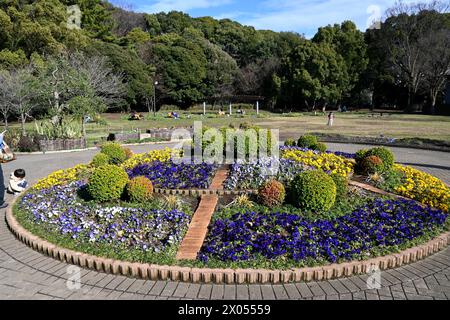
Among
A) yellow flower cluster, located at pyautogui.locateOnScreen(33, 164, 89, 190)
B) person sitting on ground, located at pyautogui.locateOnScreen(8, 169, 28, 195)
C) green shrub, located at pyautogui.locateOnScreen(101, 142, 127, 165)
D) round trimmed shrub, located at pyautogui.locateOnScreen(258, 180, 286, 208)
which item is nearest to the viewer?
round trimmed shrub, located at pyautogui.locateOnScreen(258, 180, 286, 208)

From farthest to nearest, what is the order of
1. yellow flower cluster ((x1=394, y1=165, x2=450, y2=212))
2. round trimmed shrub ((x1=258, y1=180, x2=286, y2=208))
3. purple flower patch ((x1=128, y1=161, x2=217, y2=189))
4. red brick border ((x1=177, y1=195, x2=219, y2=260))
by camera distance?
1. purple flower patch ((x1=128, y1=161, x2=217, y2=189))
2. yellow flower cluster ((x1=394, y1=165, x2=450, y2=212))
3. round trimmed shrub ((x1=258, y1=180, x2=286, y2=208))
4. red brick border ((x1=177, y1=195, x2=219, y2=260))

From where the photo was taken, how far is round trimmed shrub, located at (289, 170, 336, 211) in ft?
18.2

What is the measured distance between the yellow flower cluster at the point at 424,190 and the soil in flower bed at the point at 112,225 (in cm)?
391

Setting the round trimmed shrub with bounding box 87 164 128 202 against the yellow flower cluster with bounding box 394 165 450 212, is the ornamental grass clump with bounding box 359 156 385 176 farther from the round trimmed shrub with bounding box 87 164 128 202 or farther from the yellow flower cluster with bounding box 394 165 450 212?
the round trimmed shrub with bounding box 87 164 128 202

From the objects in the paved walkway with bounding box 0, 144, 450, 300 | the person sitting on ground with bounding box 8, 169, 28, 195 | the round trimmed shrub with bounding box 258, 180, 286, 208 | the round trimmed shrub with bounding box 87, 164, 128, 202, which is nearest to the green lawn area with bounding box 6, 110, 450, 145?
the person sitting on ground with bounding box 8, 169, 28, 195

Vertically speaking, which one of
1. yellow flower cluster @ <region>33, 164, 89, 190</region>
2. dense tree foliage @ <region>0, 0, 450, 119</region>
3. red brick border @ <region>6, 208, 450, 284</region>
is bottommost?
red brick border @ <region>6, 208, 450, 284</region>

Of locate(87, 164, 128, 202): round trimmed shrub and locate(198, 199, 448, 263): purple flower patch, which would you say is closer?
locate(198, 199, 448, 263): purple flower patch

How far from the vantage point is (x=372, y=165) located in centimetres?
783

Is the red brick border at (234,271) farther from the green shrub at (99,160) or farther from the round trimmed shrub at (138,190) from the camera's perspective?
the green shrub at (99,160)

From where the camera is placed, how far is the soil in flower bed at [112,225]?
4.64 meters

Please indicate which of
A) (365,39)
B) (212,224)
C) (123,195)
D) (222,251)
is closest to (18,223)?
(123,195)

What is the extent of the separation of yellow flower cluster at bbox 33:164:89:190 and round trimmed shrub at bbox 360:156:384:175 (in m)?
6.30
